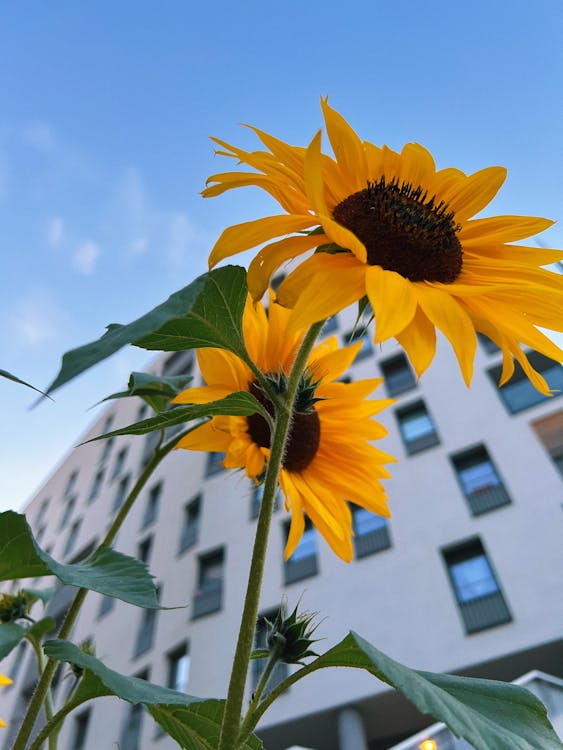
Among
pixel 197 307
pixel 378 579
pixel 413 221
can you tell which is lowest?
pixel 197 307

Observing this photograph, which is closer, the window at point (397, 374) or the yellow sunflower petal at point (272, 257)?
the yellow sunflower petal at point (272, 257)

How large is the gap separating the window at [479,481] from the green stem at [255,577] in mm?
11099

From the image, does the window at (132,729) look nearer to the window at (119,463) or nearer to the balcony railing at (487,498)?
the balcony railing at (487,498)

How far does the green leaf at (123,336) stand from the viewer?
1.59 feet

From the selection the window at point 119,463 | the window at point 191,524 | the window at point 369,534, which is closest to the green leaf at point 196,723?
the window at point 369,534

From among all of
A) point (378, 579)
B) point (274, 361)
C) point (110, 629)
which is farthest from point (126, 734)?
point (274, 361)

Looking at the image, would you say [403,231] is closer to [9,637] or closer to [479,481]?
[9,637]

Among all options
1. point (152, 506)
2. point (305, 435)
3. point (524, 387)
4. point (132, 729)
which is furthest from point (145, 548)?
point (305, 435)

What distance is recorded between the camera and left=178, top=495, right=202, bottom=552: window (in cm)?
1472

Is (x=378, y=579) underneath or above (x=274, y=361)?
above

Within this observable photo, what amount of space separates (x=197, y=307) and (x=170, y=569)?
48.7 ft

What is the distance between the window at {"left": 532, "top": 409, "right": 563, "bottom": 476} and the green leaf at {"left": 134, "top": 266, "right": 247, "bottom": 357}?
39.5ft

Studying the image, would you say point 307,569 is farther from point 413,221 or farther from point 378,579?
point 413,221

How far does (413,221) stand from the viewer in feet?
2.89
